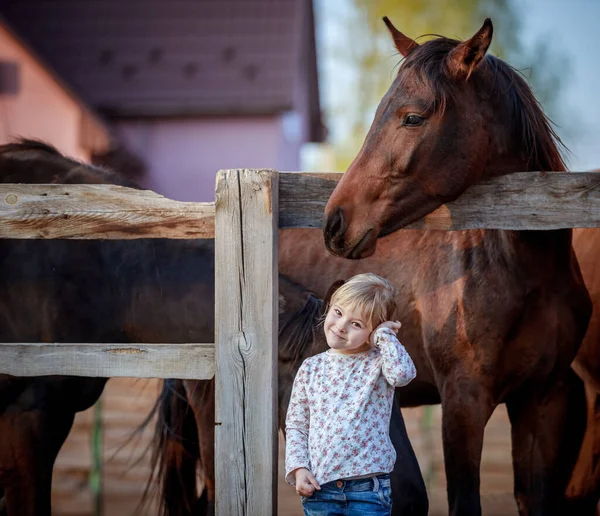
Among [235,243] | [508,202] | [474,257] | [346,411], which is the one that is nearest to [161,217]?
[235,243]

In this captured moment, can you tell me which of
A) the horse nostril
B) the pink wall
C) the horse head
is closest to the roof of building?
the pink wall

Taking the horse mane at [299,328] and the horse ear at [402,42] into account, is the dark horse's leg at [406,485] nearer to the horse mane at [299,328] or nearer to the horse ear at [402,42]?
the horse mane at [299,328]

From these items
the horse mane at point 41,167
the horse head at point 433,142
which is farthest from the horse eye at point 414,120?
the horse mane at point 41,167

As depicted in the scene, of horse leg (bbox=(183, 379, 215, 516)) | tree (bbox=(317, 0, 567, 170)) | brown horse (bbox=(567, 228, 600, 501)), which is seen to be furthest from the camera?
tree (bbox=(317, 0, 567, 170))

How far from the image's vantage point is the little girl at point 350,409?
229 centimetres

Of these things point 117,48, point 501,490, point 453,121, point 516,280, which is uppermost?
point 117,48

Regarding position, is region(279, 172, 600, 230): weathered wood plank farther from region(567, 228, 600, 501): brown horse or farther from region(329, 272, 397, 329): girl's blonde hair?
region(567, 228, 600, 501): brown horse

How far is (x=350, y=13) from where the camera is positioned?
19875mm

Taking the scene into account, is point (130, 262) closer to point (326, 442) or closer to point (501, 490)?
point (326, 442)

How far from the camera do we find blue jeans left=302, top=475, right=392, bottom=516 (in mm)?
2279

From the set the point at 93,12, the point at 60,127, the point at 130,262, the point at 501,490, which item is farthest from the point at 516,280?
the point at 93,12

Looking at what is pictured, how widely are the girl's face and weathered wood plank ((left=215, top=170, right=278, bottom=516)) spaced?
21 cm

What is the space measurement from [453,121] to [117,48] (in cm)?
1272

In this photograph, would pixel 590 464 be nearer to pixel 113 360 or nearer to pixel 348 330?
pixel 348 330
